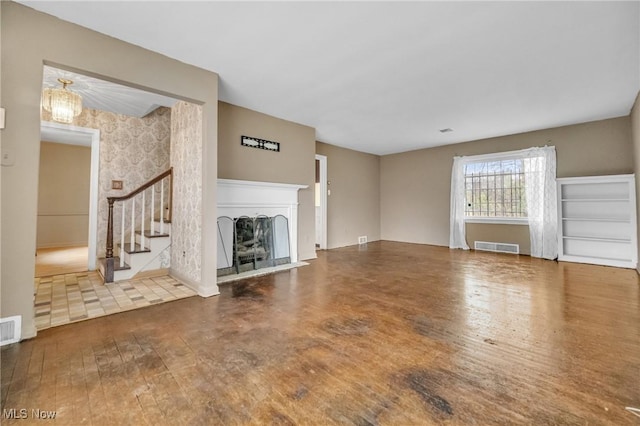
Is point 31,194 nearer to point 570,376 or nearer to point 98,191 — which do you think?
point 98,191

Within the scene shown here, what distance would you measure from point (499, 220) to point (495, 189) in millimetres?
718

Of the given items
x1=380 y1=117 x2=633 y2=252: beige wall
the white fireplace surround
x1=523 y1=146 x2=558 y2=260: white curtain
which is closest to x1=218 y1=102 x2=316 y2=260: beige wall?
the white fireplace surround

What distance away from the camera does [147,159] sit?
4.72m

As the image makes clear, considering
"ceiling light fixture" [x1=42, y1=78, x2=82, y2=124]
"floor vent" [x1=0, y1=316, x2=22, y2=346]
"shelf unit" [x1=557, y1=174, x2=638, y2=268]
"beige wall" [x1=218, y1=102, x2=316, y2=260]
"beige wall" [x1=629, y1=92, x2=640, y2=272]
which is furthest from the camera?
"shelf unit" [x1=557, y1=174, x2=638, y2=268]

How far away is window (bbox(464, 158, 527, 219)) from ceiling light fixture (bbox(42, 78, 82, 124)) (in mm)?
7326

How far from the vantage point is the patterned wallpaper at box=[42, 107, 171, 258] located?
4277 mm

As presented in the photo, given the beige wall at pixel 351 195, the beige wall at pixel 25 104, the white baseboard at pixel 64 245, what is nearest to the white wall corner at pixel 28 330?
the beige wall at pixel 25 104

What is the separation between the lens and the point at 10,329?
198cm

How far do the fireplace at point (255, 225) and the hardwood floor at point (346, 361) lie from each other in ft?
3.34

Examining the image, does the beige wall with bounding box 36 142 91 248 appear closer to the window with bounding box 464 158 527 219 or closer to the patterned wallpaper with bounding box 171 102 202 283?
the patterned wallpaper with bounding box 171 102 202 283

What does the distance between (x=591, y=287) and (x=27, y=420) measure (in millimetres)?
5294

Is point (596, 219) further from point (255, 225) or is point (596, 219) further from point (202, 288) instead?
point (202, 288)

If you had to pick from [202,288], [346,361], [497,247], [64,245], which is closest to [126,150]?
[202,288]

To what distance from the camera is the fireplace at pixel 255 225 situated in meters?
3.98
